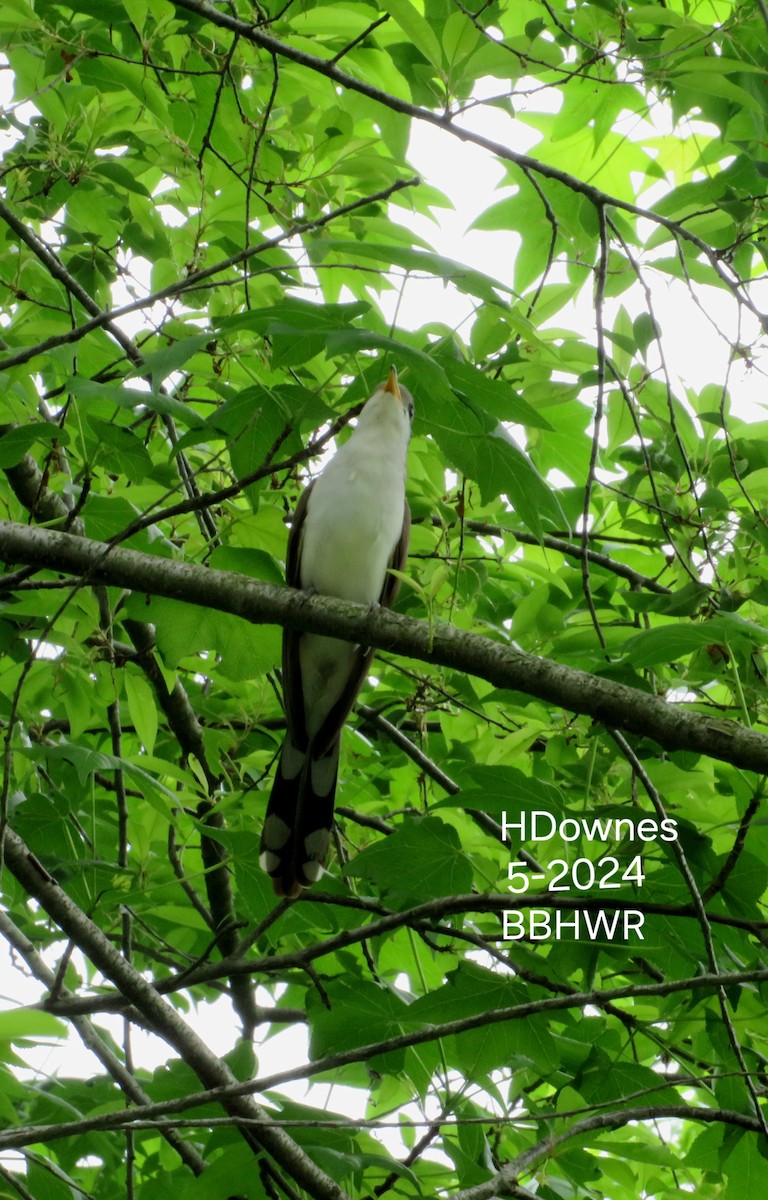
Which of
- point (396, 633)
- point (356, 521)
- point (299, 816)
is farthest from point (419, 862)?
point (356, 521)

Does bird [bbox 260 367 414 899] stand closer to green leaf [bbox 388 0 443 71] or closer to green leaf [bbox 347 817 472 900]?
green leaf [bbox 347 817 472 900]

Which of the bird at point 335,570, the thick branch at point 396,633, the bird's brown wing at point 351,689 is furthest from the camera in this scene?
the bird's brown wing at point 351,689

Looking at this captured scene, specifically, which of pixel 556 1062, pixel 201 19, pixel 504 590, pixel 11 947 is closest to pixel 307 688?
pixel 504 590

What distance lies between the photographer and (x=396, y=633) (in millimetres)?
2812

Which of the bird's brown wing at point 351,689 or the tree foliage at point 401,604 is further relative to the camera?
the bird's brown wing at point 351,689

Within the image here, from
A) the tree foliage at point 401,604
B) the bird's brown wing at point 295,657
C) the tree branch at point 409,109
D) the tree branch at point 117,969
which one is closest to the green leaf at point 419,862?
the tree foliage at point 401,604

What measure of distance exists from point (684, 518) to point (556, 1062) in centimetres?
171

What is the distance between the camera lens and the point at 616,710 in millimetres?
2621

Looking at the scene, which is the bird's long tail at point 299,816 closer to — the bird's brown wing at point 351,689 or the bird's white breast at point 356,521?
the bird's brown wing at point 351,689

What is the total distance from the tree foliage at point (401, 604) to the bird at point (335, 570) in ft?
0.53

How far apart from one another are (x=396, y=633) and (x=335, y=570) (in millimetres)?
1917

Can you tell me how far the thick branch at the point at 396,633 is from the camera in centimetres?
259

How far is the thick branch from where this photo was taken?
2.59 metres

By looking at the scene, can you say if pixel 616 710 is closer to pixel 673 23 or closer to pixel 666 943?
pixel 666 943
